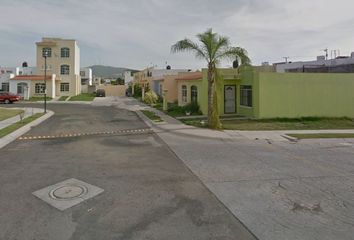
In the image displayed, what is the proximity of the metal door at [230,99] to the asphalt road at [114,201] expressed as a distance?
41.0 ft

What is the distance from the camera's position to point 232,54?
1606 cm

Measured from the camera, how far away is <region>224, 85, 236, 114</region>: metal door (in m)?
21.9

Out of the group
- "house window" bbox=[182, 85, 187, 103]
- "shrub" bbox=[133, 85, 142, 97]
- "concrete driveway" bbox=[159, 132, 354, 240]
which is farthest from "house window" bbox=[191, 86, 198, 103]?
"shrub" bbox=[133, 85, 142, 97]

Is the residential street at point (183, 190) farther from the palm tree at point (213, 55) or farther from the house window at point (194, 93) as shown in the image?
the house window at point (194, 93)

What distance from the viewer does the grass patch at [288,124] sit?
52.7 ft

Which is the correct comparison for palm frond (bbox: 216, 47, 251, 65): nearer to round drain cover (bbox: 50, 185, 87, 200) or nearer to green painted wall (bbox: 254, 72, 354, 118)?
green painted wall (bbox: 254, 72, 354, 118)

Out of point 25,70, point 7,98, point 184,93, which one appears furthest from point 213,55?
point 25,70

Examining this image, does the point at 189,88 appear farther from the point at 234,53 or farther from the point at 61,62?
the point at 61,62

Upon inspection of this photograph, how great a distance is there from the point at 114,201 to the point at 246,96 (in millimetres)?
16484

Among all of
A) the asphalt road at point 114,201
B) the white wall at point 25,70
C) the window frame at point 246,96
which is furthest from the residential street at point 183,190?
the white wall at point 25,70

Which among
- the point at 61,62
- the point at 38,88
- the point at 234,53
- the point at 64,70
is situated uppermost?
the point at 61,62

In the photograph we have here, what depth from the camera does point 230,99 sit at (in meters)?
22.0

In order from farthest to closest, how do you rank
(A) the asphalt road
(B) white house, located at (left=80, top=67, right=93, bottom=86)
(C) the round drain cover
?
(B) white house, located at (left=80, top=67, right=93, bottom=86), (C) the round drain cover, (A) the asphalt road

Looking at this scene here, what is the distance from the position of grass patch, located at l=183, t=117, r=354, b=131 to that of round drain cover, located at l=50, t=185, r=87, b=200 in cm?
1057
